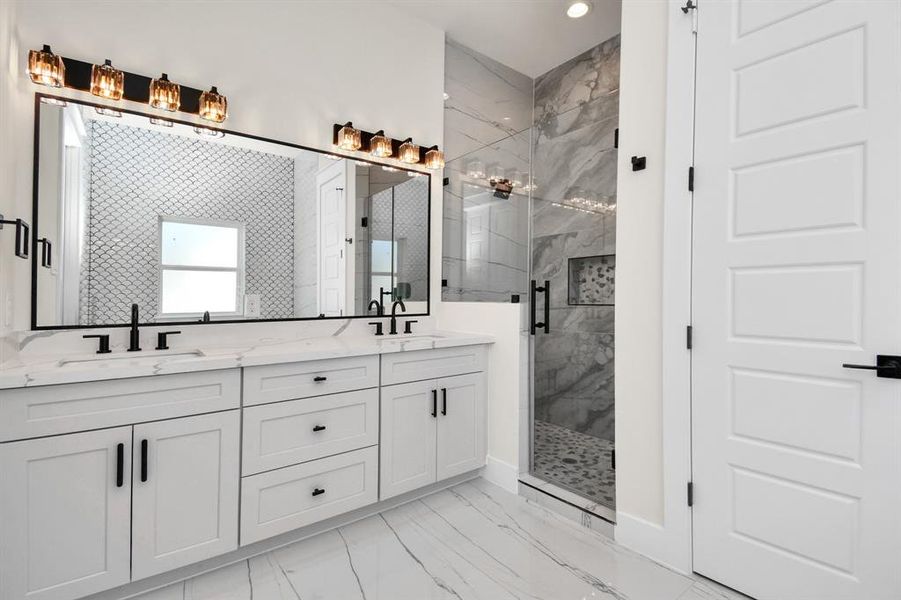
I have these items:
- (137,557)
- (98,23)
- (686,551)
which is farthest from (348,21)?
(686,551)

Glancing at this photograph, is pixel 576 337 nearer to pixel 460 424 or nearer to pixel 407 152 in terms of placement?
pixel 460 424

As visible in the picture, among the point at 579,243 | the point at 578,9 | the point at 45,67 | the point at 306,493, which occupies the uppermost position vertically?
the point at 578,9

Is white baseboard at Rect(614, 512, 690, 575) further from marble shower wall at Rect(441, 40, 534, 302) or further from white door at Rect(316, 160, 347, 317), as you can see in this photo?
white door at Rect(316, 160, 347, 317)

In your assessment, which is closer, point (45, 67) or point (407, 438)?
point (45, 67)

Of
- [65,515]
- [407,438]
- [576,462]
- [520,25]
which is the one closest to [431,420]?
[407,438]

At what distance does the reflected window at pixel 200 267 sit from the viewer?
2160mm

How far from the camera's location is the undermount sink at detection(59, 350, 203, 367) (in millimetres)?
1745

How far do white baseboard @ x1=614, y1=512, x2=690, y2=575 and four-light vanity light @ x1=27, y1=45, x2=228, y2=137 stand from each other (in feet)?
9.59

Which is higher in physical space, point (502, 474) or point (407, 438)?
point (407, 438)

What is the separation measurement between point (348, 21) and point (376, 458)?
2.75 meters

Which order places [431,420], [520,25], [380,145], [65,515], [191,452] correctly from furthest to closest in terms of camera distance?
[520,25] → [380,145] → [431,420] → [191,452] → [65,515]

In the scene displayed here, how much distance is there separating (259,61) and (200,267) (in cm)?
124

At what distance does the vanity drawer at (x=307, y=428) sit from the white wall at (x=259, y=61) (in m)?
0.65

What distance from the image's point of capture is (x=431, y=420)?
2.53m
